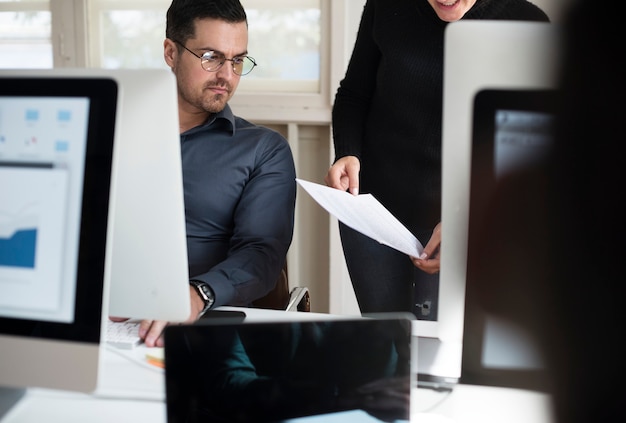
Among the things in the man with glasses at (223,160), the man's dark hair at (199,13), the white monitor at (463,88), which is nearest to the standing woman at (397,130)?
the man with glasses at (223,160)

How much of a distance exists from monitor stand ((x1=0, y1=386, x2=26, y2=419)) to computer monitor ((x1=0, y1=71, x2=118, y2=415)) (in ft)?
0.35

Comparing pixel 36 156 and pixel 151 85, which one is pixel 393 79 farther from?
pixel 36 156

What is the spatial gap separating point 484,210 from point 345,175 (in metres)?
0.81

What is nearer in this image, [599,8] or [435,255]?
[599,8]

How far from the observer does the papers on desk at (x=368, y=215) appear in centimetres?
104

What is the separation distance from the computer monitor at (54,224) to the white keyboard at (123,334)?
0.85ft

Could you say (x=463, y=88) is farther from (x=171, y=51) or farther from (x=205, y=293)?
(x=171, y=51)

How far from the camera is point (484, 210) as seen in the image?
29.2 inches

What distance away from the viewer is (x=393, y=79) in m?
1.70

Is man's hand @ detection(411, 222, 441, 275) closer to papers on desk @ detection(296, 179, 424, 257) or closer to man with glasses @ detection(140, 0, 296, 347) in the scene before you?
papers on desk @ detection(296, 179, 424, 257)

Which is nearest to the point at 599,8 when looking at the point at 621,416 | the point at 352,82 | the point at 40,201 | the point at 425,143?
the point at 621,416

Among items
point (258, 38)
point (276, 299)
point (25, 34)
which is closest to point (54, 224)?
point (276, 299)

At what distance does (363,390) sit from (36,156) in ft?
1.62

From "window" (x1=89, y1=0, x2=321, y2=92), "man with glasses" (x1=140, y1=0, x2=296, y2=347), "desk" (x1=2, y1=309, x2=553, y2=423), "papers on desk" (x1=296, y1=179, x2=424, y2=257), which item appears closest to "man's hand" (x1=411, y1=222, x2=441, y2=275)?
"papers on desk" (x1=296, y1=179, x2=424, y2=257)
